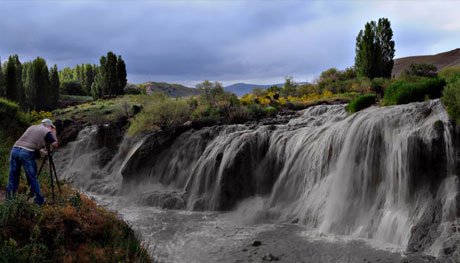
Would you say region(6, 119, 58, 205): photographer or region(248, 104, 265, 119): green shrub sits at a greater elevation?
region(248, 104, 265, 119): green shrub

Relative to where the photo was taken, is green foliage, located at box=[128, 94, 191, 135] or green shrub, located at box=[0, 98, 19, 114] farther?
green foliage, located at box=[128, 94, 191, 135]

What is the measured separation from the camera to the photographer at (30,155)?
8.09 metres

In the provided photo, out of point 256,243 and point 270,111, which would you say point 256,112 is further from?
point 256,243

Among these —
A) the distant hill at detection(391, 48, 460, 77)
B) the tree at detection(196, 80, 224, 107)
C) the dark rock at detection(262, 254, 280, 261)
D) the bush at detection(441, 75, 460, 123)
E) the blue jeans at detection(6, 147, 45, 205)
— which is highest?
the distant hill at detection(391, 48, 460, 77)

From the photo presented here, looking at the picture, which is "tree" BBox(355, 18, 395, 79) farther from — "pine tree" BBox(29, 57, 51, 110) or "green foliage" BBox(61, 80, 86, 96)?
"green foliage" BBox(61, 80, 86, 96)

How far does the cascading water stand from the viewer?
344 inches

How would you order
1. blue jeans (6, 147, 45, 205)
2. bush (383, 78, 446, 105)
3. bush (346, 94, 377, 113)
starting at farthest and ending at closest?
bush (346, 94, 377, 113) → bush (383, 78, 446, 105) → blue jeans (6, 147, 45, 205)

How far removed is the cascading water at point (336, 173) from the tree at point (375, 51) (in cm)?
3467

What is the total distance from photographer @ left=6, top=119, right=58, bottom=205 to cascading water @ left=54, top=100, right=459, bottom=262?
6.48 metres

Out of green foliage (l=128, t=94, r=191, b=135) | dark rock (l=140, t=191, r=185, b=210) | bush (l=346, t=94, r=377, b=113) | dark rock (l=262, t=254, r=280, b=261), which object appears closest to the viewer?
dark rock (l=262, t=254, r=280, b=261)

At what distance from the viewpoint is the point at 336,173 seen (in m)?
10.8

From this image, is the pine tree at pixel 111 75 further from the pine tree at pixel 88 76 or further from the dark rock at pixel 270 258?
the dark rock at pixel 270 258

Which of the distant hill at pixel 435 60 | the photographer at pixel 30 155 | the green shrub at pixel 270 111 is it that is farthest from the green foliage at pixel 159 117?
the distant hill at pixel 435 60

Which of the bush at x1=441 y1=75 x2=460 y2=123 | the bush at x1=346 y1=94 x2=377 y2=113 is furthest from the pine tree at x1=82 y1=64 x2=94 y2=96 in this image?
the bush at x1=441 y1=75 x2=460 y2=123
